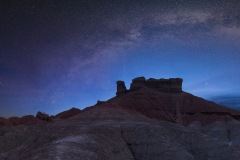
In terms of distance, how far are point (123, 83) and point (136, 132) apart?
283 feet

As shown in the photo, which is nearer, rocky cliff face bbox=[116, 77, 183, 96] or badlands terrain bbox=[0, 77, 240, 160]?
badlands terrain bbox=[0, 77, 240, 160]

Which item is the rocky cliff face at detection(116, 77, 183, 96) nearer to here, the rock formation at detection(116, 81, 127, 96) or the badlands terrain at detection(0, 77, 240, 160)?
the rock formation at detection(116, 81, 127, 96)

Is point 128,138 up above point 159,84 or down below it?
below

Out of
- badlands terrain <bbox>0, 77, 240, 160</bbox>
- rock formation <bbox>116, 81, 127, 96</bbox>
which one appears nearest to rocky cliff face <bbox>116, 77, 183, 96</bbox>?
rock formation <bbox>116, 81, 127, 96</bbox>

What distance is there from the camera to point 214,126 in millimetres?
89812

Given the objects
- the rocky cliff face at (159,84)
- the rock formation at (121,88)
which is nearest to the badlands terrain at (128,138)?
the rocky cliff face at (159,84)

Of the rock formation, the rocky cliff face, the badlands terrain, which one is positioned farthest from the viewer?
the rock formation

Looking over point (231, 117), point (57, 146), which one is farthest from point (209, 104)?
point (57, 146)

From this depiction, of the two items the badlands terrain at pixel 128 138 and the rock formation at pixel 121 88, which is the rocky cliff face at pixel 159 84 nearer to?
the rock formation at pixel 121 88

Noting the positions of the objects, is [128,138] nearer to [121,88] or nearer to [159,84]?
[159,84]

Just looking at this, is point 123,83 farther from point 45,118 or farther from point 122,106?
point 45,118

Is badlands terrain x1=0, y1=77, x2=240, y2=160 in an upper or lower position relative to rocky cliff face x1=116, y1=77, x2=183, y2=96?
lower

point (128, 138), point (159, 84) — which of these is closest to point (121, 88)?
point (159, 84)

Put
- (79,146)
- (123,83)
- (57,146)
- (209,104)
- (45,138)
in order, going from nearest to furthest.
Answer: (57,146) < (79,146) < (45,138) < (209,104) < (123,83)
